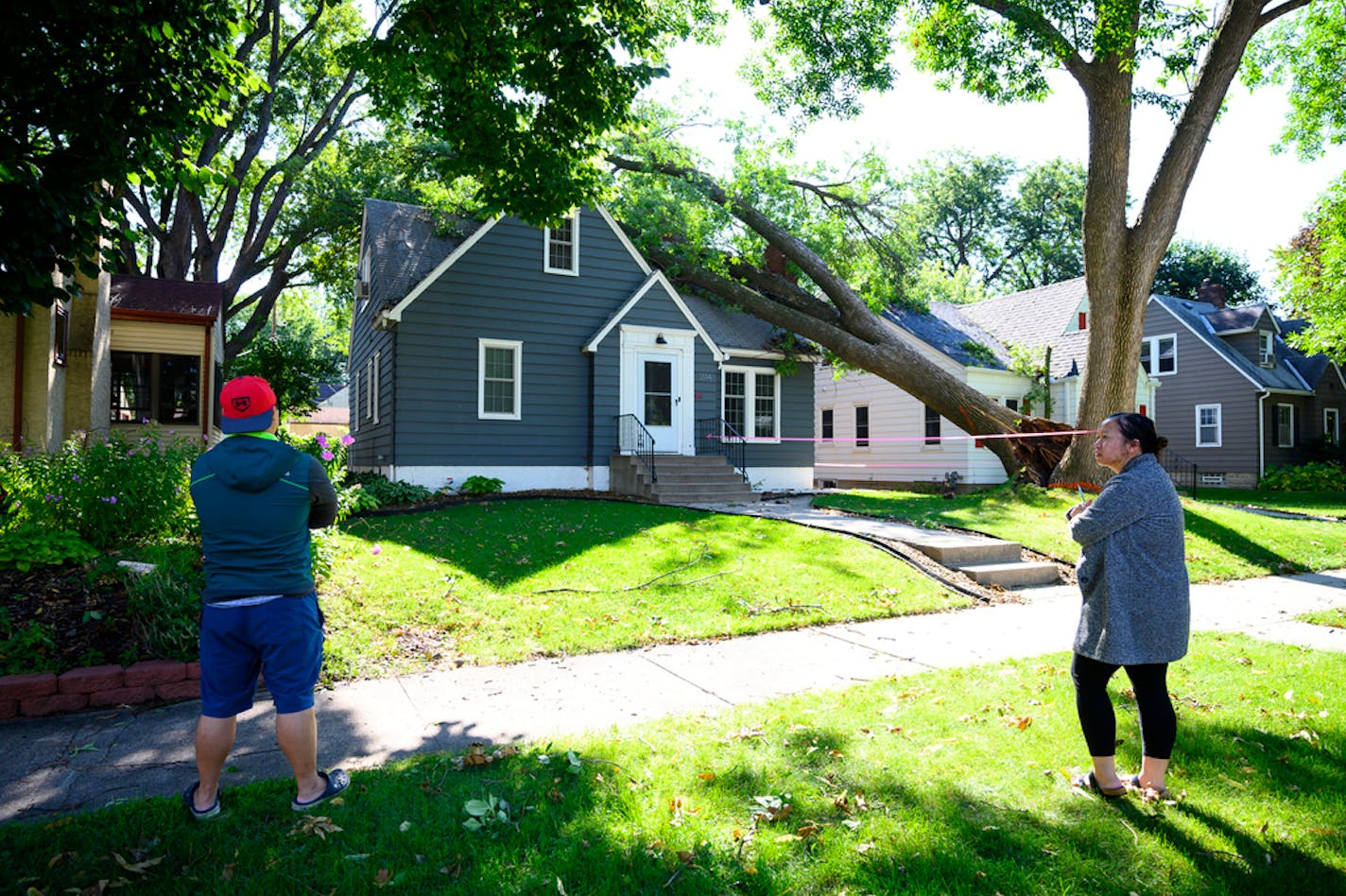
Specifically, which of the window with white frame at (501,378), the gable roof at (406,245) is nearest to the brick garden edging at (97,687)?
the gable roof at (406,245)

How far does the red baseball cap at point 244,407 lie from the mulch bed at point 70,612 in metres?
2.64

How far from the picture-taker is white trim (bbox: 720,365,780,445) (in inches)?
785

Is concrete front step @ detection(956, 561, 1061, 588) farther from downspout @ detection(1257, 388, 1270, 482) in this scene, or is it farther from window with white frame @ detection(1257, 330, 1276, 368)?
window with white frame @ detection(1257, 330, 1276, 368)

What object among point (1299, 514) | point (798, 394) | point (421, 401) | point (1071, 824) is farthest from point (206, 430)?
point (1299, 514)

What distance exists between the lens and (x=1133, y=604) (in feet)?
11.1

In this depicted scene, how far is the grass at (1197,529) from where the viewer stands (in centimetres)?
1078

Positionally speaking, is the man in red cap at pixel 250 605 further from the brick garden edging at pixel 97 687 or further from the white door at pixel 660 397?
the white door at pixel 660 397

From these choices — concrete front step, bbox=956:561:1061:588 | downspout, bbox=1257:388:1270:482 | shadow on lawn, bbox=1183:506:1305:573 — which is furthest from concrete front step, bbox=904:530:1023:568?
downspout, bbox=1257:388:1270:482

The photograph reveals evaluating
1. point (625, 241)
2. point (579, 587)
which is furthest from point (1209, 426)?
point (579, 587)

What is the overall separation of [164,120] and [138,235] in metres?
0.83

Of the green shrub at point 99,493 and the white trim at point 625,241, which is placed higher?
the white trim at point 625,241

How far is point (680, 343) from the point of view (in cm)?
1802

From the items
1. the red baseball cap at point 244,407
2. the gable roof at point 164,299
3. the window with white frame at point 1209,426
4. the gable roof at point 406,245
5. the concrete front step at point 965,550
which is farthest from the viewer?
the window with white frame at point 1209,426

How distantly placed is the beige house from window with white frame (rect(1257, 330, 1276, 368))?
34740 mm
